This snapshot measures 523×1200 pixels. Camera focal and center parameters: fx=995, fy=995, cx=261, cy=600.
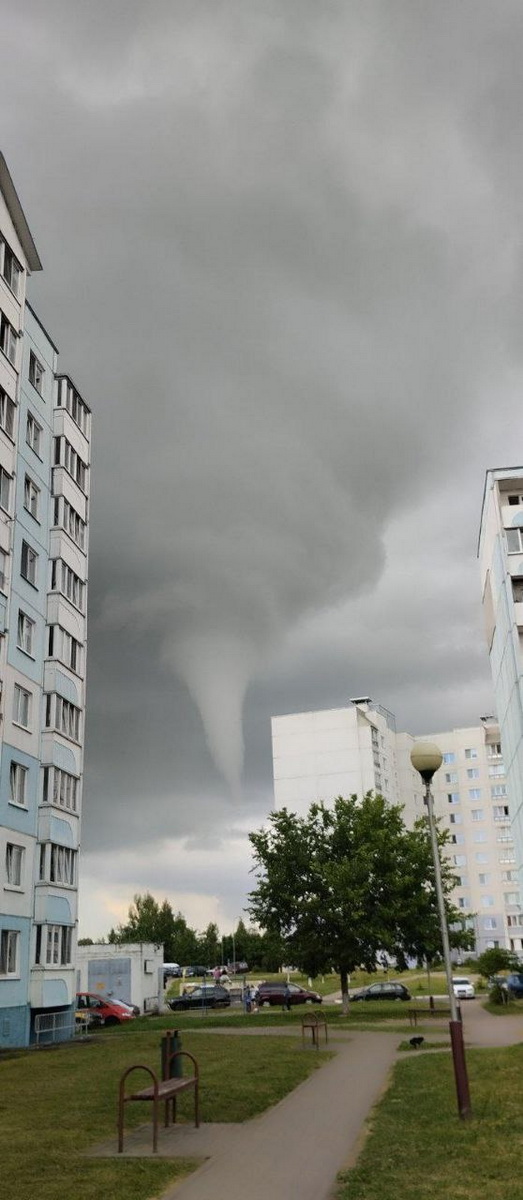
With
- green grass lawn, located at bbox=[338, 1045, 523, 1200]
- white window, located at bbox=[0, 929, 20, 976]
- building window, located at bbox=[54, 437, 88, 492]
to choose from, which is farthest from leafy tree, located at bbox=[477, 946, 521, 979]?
green grass lawn, located at bbox=[338, 1045, 523, 1200]

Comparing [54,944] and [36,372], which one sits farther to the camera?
[36,372]

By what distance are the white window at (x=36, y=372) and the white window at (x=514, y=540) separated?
23965mm

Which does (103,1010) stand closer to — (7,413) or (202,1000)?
(202,1000)

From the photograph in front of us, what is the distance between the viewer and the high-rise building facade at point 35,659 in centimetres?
3403

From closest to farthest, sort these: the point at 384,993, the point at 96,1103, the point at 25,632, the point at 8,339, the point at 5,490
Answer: the point at 96,1103, the point at 5,490, the point at 8,339, the point at 25,632, the point at 384,993

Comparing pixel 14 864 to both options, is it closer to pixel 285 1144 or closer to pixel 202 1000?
pixel 285 1144

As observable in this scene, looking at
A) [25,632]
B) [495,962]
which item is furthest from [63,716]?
[495,962]

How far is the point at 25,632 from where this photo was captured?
1468 inches

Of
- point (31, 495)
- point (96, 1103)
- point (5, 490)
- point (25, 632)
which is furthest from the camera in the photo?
point (31, 495)

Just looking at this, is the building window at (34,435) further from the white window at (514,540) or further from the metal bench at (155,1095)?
the metal bench at (155,1095)

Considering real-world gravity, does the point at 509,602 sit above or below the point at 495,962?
above

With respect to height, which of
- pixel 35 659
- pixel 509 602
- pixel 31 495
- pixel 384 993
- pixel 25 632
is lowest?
pixel 384 993

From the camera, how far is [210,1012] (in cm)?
5184

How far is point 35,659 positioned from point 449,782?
95420 millimetres
